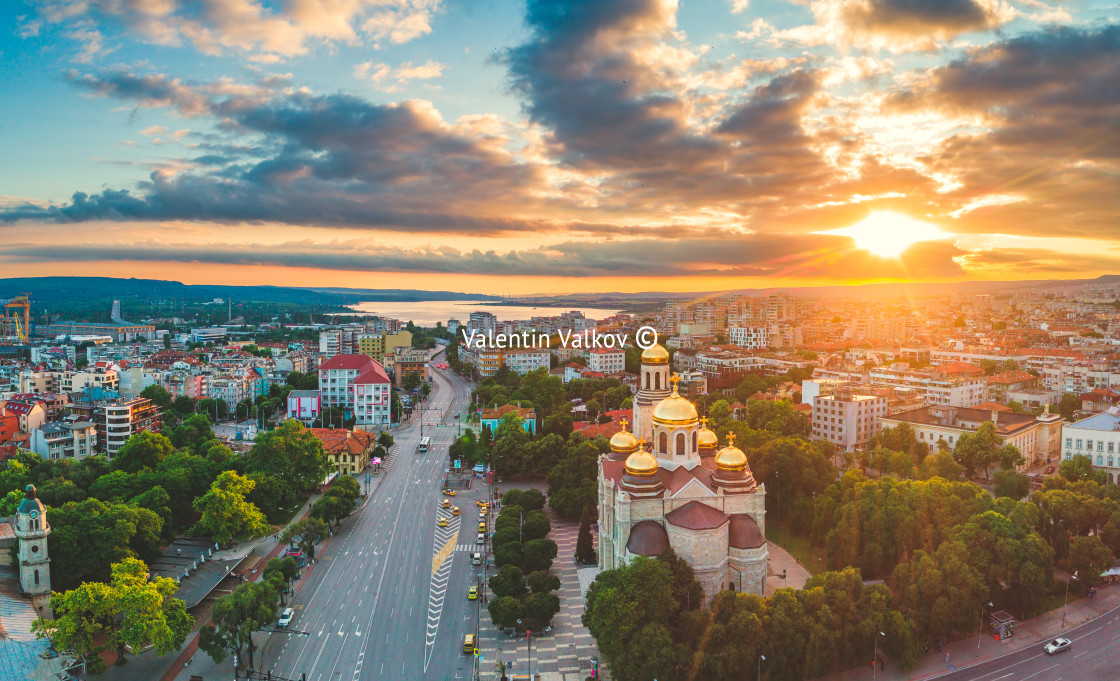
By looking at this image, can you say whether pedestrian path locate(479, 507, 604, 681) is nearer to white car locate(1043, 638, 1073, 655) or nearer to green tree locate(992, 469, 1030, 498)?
white car locate(1043, 638, 1073, 655)

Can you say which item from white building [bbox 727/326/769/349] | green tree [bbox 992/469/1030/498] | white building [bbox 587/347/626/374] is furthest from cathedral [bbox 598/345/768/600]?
white building [bbox 727/326/769/349]

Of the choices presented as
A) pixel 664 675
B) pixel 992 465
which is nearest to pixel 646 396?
pixel 664 675

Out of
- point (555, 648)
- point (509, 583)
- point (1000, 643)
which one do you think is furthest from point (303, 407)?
point (1000, 643)

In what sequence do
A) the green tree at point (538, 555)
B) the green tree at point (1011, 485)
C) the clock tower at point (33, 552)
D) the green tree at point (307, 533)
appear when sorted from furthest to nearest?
the green tree at point (1011, 485) < the green tree at point (307, 533) < the green tree at point (538, 555) < the clock tower at point (33, 552)

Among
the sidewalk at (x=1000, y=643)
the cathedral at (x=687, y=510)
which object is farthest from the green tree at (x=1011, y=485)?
the cathedral at (x=687, y=510)

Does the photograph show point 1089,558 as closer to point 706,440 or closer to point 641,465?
point 706,440

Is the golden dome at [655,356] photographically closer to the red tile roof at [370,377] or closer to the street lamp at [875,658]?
the street lamp at [875,658]

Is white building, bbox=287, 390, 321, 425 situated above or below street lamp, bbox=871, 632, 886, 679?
above
